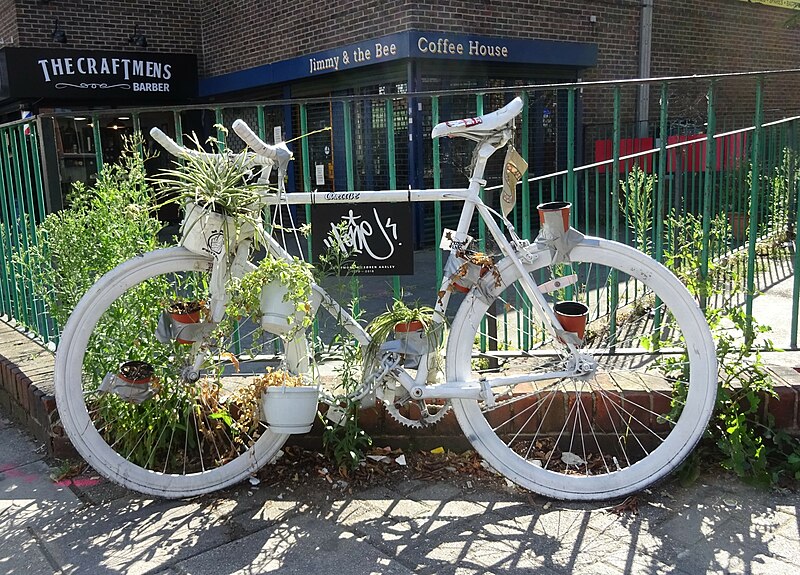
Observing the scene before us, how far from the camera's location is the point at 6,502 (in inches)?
116

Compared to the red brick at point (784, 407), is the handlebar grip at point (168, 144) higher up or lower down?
higher up

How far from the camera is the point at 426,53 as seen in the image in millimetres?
9195

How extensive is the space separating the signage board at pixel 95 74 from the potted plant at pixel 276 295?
439 inches

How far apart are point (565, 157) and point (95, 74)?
778 centimetres

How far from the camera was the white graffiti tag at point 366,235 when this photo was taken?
305 centimetres

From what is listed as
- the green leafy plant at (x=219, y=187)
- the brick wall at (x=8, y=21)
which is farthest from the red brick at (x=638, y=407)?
the brick wall at (x=8, y=21)

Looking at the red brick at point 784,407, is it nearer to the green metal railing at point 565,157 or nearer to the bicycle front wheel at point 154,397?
the green metal railing at point 565,157

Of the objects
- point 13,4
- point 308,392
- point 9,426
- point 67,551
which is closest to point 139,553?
point 67,551

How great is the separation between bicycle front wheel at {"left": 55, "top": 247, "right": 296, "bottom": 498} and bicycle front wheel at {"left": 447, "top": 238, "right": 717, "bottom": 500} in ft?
2.82

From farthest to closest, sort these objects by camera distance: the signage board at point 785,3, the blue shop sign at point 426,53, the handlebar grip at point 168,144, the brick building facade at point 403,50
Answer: the signage board at point 785,3 → the brick building facade at point 403,50 → the blue shop sign at point 426,53 → the handlebar grip at point 168,144

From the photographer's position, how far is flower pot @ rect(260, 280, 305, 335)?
8.80 feet

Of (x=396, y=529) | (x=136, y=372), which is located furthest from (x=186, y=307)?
(x=396, y=529)

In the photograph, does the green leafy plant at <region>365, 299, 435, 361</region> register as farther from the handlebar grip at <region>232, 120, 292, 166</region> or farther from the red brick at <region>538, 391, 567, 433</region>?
the handlebar grip at <region>232, 120, 292, 166</region>

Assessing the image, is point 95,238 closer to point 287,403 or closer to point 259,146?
point 259,146
